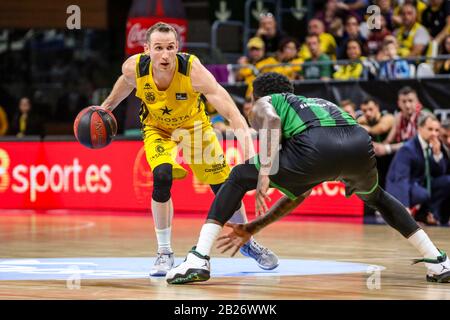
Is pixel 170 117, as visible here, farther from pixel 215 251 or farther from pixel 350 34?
pixel 350 34

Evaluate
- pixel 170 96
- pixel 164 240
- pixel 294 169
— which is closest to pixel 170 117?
pixel 170 96

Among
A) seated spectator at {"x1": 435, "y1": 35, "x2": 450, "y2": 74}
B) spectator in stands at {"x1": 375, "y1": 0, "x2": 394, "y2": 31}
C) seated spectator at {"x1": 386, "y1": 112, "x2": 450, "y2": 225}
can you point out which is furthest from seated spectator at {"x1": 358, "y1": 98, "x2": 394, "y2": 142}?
spectator in stands at {"x1": 375, "y1": 0, "x2": 394, "y2": 31}

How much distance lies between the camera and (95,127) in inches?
323

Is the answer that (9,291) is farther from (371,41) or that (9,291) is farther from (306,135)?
(371,41)

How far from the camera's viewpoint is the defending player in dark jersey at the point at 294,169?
22.9ft

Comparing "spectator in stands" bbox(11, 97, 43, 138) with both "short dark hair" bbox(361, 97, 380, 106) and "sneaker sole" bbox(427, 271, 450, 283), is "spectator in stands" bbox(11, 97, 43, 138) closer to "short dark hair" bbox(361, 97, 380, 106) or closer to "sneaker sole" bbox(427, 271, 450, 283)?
"short dark hair" bbox(361, 97, 380, 106)

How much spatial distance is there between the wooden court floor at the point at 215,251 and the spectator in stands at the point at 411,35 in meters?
3.54

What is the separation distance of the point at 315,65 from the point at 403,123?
94.5 inches

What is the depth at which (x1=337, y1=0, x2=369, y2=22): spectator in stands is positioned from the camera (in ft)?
58.0

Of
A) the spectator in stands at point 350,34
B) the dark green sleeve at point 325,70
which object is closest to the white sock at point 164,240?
the dark green sleeve at point 325,70

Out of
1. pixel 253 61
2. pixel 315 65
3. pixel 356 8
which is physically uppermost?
pixel 356 8

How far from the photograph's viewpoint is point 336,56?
1672 cm

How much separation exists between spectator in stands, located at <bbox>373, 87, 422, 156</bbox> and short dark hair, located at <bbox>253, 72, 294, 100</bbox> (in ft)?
22.1
